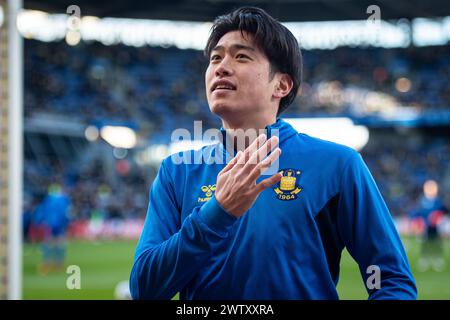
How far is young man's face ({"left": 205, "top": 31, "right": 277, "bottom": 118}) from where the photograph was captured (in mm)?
1925

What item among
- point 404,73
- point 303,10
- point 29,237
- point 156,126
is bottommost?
point 29,237

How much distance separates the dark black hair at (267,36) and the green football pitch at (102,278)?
7118 millimetres

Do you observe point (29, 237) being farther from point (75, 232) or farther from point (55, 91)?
point (55, 91)

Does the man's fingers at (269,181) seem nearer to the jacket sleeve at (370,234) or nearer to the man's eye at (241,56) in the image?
the jacket sleeve at (370,234)

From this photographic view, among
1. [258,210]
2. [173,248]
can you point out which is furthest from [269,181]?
[173,248]

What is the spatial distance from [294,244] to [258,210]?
0.52ft

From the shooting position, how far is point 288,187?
1.85 metres

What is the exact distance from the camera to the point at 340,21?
34.0m

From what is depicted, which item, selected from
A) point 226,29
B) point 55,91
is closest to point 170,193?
point 226,29

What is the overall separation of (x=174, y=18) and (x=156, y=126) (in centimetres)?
705

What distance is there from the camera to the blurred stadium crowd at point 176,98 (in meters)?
27.2

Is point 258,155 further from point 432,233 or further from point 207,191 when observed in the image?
point 432,233

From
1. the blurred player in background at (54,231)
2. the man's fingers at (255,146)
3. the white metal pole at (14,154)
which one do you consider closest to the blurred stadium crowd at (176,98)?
the blurred player in background at (54,231)

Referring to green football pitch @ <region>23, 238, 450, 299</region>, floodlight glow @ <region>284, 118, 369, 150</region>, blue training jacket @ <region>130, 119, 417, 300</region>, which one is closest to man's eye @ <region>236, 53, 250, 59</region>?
blue training jacket @ <region>130, 119, 417, 300</region>
